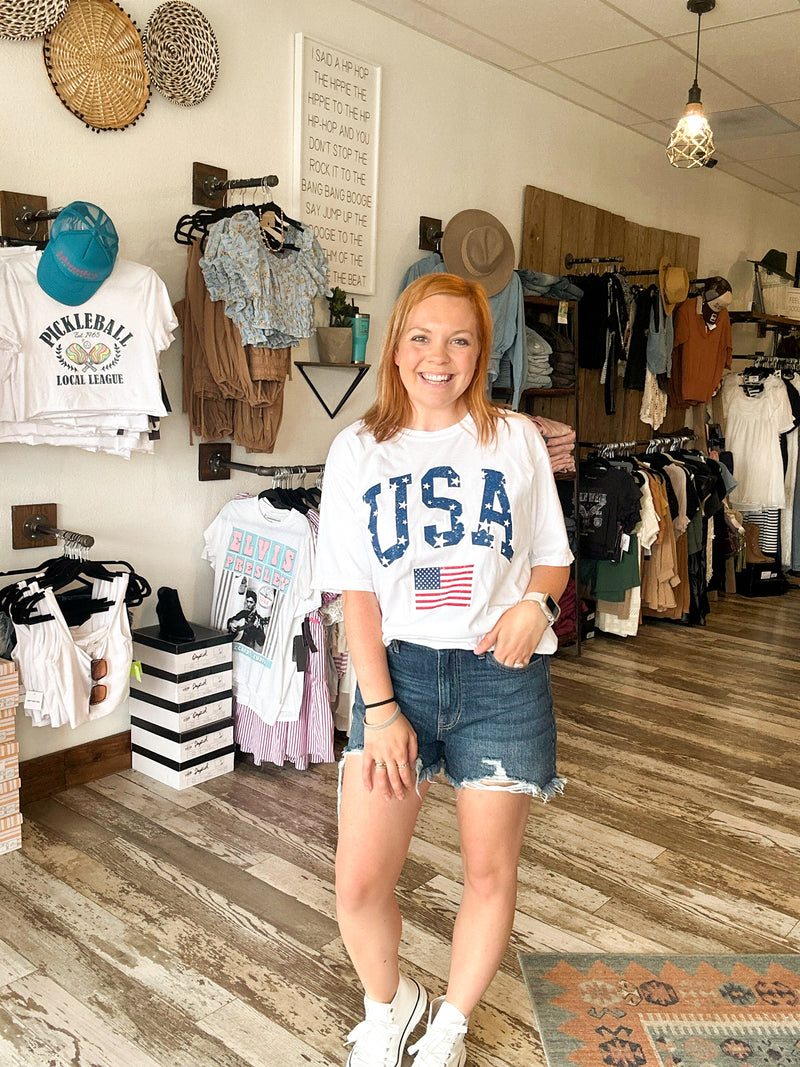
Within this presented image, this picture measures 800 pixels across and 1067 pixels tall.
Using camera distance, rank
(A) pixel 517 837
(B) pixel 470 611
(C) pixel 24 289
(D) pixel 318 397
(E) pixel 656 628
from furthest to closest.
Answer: (E) pixel 656 628 → (D) pixel 318 397 → (C) pixel 24 289 → (A) pixel 517 837 → (B) pixel 470 611

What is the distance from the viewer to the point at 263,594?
10.4 ft

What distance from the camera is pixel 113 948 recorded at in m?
2.16

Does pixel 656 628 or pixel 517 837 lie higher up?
pixel 517 837

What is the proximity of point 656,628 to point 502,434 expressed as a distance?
12.8 feet

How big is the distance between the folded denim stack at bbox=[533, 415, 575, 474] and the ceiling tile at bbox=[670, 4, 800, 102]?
170 cm

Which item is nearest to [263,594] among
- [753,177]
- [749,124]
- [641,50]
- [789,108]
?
[641,50]

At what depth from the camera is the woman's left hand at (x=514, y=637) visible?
58.6 inches

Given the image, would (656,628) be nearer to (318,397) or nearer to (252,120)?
(318,397)

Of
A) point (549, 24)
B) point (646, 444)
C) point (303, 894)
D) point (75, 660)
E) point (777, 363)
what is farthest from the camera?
point (777, 363)

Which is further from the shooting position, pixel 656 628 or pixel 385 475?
pixel 656 628

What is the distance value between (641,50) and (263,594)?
292cm

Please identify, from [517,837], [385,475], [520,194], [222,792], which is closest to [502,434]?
[385,475]

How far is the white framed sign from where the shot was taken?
3.47 m

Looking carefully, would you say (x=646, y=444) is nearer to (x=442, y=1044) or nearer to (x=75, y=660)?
(x=75, y=660)
